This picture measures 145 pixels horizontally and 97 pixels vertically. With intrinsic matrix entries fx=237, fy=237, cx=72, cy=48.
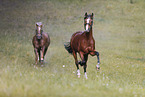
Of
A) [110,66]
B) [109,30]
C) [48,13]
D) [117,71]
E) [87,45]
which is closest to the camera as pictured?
[87,45]

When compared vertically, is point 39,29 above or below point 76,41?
above

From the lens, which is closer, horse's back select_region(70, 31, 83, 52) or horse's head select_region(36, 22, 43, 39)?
horse's back select_region(70, 31, 83, 52)

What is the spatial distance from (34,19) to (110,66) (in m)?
32.5

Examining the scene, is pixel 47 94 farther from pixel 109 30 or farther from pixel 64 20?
Answer: pixel 64 20

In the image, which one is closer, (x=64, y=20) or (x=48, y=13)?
(x=64, y=20)

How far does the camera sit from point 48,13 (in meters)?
51.6

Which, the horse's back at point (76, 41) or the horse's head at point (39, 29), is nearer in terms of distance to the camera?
the horse's back at point (76, 41)

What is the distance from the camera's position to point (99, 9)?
182 ft

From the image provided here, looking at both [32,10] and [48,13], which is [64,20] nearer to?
[48,13]

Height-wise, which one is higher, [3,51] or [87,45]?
[87,45]

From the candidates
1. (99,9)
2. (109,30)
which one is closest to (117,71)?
(109,30)

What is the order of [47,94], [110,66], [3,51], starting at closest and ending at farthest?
1. [47,94]
2. [110,66]
3. [3,51]

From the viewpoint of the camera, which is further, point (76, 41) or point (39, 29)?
point (39, 29)

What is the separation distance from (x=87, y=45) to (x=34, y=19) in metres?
37.7
